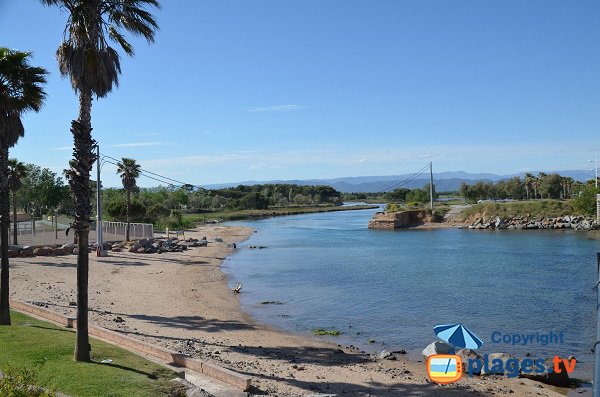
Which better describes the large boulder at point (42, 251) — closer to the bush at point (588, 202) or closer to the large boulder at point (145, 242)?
the large boulder at point (145, 242)

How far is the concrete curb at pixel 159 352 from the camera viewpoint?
12.3 meters

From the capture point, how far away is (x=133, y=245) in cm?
4972

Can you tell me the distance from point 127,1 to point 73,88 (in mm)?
2473

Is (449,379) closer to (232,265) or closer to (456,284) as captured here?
(456,284)

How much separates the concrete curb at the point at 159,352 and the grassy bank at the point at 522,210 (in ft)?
292

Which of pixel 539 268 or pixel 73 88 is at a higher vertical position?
pixel 73 88

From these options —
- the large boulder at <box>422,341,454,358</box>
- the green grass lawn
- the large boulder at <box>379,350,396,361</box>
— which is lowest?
the large boulder at <box>379,350,396,361</box>

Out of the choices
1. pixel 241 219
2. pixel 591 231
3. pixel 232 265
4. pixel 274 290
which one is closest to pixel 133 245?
pixel 232 265

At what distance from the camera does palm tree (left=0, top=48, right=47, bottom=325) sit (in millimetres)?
15750

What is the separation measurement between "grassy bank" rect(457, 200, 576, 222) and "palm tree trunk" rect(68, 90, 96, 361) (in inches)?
3619

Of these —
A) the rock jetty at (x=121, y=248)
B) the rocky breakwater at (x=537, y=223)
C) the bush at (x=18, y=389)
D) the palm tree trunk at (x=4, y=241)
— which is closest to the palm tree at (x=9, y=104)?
the palm tree trunk at (x=4, y=241)

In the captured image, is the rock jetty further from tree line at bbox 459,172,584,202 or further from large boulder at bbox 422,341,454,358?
tree line at bbox 459,172,584,202

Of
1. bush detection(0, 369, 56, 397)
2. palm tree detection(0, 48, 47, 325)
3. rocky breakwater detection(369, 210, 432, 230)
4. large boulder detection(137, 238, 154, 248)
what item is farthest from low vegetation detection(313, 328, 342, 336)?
rocky breakwater detection(369, 210, 432, 230)

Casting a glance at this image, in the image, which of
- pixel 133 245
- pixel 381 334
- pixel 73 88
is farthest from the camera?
pixel 133 245
